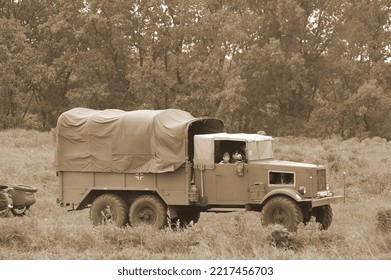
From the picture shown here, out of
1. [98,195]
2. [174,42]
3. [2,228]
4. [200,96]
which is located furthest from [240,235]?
[174,42]

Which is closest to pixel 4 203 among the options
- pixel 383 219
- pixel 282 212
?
pixel 282 212

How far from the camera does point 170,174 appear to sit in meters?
19.9

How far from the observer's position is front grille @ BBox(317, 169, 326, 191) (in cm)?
1927

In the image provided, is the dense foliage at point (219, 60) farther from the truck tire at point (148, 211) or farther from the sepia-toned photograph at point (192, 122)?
the truck tire at point (148, 211)

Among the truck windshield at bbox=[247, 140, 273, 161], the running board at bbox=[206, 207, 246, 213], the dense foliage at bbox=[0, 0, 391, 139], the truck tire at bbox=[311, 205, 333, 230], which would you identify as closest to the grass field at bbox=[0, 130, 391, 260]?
the truck tire at bbox=[311, 205, 333, 230]

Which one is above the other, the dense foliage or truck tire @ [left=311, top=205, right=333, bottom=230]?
the dense foliage

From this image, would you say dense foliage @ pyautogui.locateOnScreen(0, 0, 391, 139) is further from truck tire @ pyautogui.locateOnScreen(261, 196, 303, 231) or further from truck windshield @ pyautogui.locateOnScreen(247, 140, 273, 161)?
truck tire @ pyautogui.locateOnScreen(261, 196, 303, 231)

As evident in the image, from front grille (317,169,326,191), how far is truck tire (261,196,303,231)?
37.6 inches

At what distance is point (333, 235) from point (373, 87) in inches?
1268

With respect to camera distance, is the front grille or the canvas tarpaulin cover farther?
the canvas tarpaulin cover

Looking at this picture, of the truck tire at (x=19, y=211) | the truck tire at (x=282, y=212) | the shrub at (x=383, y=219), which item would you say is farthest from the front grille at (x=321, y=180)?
the truck tire at (x=19, y=211)

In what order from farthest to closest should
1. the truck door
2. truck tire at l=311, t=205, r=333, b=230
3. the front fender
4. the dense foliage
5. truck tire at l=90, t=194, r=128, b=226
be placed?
1. the dense foliage
2. truck tire at l=90, t=194, r=128, b=226
3. truck tire at l=311, t=205, r=333, b=230
4. the truck door
5. the front fender

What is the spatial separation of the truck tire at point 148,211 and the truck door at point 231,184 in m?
1.41

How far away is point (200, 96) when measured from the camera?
47.5 meters
